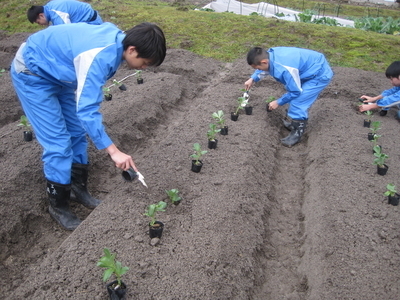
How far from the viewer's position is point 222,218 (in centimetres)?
368

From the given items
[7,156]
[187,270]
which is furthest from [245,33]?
[187,270]

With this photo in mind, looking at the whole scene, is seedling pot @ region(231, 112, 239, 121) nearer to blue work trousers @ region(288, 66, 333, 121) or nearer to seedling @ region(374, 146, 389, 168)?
blue work trousers @ region(288, 66, 333, 121)

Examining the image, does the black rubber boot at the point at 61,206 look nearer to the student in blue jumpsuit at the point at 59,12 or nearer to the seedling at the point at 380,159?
the student in blue jumpsuit at the point at 59,12

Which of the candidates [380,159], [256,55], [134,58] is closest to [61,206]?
[134,58]

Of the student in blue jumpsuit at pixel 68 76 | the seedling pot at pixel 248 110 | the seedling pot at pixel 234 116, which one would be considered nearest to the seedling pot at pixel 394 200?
the seedling pot at pixel 234 116

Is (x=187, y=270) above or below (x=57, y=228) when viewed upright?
above

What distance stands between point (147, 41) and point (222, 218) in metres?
1.89

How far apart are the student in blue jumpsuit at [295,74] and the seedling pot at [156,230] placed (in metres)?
2.92

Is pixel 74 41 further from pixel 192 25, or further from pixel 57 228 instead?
pixel 192 25

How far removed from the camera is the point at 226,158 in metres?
4.80

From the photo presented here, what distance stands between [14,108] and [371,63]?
831cm

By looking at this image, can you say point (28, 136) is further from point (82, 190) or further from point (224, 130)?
point (224, 130)

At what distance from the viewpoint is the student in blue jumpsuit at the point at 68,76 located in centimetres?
286

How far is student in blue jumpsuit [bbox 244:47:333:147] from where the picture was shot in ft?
17.3
